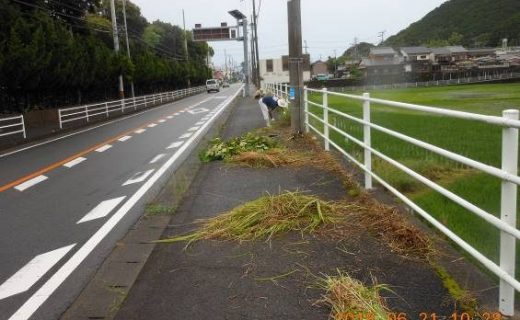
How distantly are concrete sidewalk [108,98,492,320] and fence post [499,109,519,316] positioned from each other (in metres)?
0.33

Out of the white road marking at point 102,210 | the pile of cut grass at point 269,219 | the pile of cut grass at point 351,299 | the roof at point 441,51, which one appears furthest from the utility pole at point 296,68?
the roof at point 441,51

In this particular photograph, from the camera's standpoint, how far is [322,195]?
627cm

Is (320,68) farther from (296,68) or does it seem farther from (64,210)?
(64,210)

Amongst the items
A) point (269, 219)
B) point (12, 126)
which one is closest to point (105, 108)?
point (12, 126)

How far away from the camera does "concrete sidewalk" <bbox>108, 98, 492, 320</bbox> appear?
10.9 ft

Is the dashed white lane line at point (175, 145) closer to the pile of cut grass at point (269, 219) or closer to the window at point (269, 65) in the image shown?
the pile of cut grass at point (269, 219)

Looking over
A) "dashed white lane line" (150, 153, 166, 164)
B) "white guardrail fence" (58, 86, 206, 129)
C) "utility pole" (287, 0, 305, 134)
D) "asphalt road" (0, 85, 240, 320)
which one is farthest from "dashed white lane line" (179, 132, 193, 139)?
"white guardrail fence" (58, 86, 206, 129)

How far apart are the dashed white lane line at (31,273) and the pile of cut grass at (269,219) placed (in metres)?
1.00

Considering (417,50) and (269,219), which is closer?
(269,219)

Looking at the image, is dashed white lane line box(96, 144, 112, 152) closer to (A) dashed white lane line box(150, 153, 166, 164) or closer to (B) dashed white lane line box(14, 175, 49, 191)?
(A) dashed white lane line box(150, 153, 166, 164)

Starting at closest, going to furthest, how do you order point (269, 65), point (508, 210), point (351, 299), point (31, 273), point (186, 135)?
point (508, 210), point (351, 299), point (31, 273), point (186, 135), point (269, 65)

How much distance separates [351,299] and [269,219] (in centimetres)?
196

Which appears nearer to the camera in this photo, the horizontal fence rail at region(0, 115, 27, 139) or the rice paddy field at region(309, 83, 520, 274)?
the rice paddy field at region(309, 83, 520, 274)

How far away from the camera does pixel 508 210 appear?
2957 millimetres
